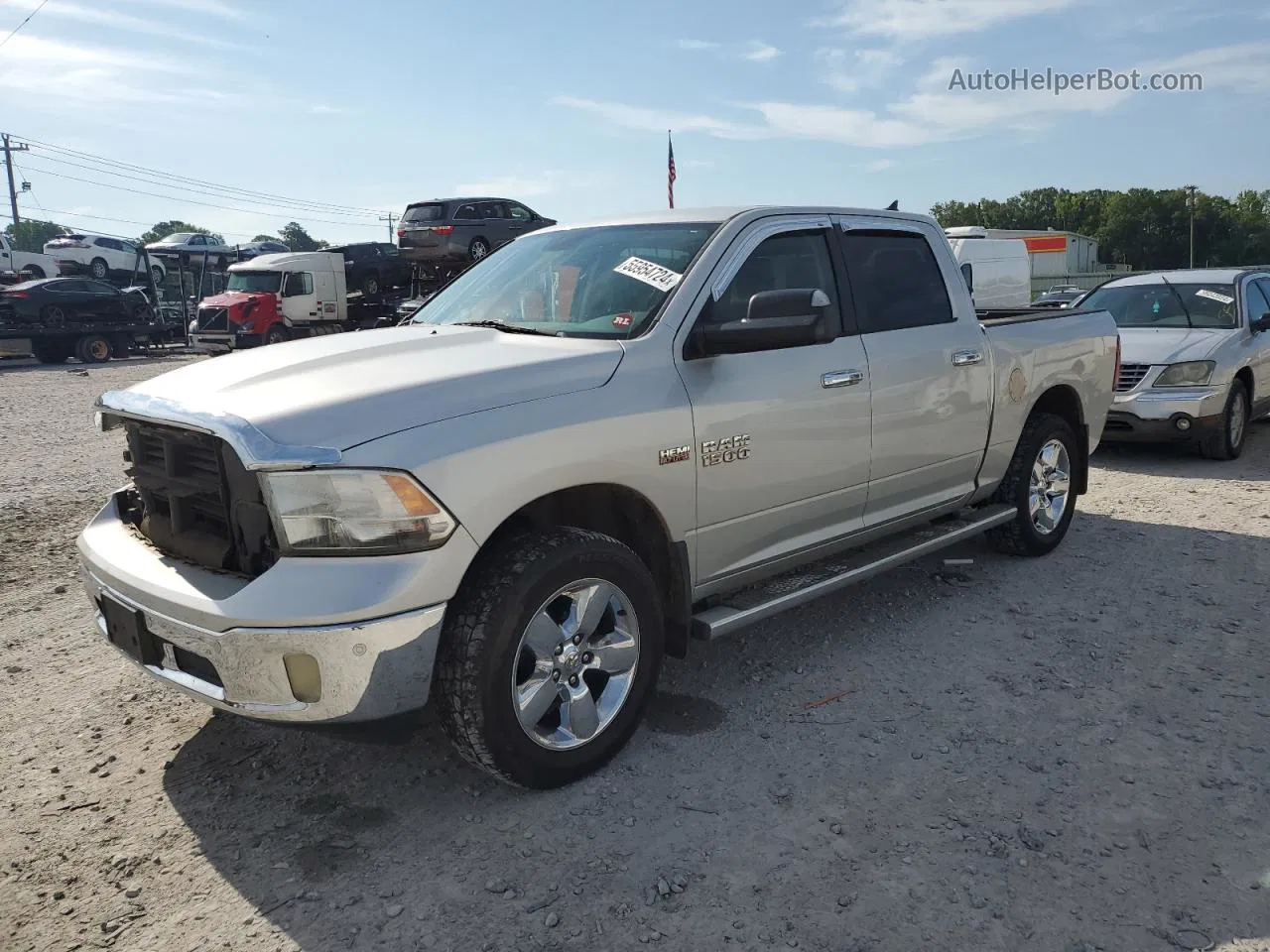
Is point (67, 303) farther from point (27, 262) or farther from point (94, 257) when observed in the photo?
point (94, 257)

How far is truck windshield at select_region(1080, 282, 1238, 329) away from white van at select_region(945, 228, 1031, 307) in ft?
13.9

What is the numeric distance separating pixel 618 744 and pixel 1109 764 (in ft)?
5.57

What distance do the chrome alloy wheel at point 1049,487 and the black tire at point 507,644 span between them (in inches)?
131

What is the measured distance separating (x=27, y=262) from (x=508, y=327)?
34.7 metres

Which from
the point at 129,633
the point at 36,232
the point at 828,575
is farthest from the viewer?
the point at 36,232

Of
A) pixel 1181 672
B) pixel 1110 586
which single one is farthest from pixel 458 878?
pixel 1110 586

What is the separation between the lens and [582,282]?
12.7ft

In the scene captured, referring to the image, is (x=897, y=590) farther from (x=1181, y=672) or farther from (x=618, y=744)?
(x=618, y=744)

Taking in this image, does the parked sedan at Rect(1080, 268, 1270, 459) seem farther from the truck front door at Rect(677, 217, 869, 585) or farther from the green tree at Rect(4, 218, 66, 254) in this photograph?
the green tree at Rect(4, 218, 66, 254)

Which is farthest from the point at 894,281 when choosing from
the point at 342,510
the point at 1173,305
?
the point at 1173,305

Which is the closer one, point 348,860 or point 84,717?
point 348,860

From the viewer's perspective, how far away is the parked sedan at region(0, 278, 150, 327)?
71.3 ft

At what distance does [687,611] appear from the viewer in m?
3.53

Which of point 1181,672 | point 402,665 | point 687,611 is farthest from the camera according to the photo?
point 1181,672
